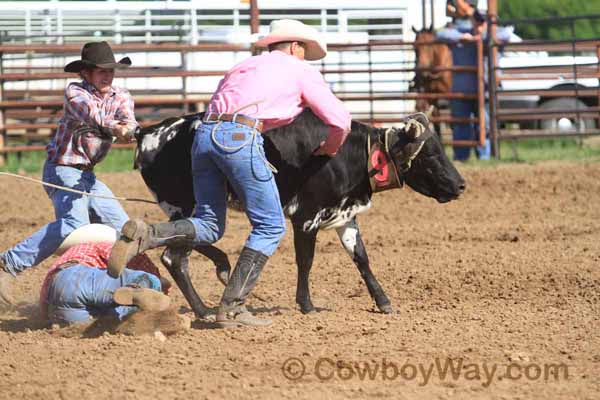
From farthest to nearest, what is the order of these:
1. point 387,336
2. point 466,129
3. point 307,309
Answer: point 466,129 < point 307,309 < point 387,336

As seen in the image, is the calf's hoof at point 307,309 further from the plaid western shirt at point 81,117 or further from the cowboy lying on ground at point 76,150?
the plaid western shirt at point 81,117

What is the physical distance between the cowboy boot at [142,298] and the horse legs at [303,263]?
4.64 feet

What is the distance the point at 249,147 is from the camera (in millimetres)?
5852

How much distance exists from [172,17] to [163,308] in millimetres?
11227

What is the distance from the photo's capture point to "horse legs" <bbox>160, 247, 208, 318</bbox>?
256 inches

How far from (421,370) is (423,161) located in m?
2.28

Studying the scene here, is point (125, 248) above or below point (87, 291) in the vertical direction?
above

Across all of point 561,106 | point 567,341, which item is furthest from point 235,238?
point 561,106

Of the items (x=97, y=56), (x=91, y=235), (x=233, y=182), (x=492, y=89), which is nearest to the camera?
(x=233, y=182)

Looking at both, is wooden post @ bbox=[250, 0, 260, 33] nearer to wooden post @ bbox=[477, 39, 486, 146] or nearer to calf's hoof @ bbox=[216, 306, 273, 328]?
wooden post @ bbox=[477, 39, 486, 146]

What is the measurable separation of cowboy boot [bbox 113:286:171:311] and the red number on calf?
1821mm

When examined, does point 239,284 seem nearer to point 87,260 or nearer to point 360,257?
point 87,260

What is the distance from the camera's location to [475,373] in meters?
5.00

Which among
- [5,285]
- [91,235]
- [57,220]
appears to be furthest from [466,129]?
[5,285]
